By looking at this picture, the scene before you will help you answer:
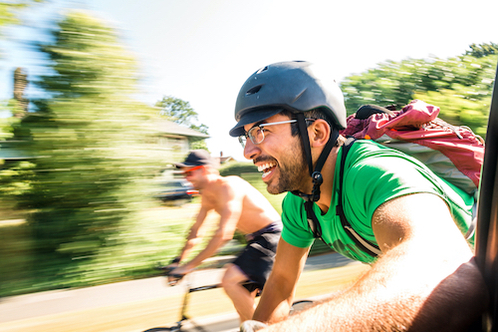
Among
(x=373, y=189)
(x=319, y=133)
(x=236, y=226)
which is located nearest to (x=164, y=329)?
(x=236, y=226)

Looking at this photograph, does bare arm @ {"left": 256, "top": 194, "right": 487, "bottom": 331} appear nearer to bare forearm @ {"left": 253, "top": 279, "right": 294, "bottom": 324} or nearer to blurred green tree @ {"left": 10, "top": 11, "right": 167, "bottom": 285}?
bare forearm @ {"left": 253, "top": 279, "right": 294, "bottom": 324}

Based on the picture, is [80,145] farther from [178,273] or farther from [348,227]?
[348,227]

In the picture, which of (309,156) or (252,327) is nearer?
(252,327)

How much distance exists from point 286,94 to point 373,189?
3.10 feet

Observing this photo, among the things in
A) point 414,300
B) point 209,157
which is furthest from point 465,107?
point 414,300

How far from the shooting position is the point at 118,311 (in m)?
4.45

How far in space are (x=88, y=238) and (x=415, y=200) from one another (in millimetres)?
6547

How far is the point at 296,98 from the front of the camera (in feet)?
7.05

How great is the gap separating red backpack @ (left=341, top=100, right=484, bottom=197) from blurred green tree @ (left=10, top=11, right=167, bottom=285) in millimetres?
5624

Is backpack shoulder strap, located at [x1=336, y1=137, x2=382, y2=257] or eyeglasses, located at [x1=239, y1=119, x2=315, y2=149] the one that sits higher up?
eyeglasses, located at [x1=239, y1=119, x2=315, y2=149]

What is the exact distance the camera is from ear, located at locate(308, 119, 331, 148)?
2.17 meters

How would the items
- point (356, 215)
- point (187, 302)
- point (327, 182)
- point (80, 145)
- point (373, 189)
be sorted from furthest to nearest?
1. point (80, 145)
2. point (187, 302)
3. point (327, 182)
4. point (356, 215)
5. point (373, 189)

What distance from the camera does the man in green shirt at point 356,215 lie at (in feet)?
2.88

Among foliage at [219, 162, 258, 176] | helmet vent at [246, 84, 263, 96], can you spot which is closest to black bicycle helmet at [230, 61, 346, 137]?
helmet vent at [246, 84, 263, 96]
